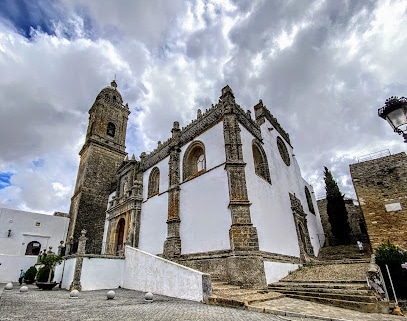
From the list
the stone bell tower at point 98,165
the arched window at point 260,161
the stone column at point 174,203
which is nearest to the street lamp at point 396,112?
the arched window at point 260,161

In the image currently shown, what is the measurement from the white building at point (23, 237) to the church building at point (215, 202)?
2.80 meters

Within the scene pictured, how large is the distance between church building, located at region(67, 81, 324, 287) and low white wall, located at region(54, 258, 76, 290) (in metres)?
3.57

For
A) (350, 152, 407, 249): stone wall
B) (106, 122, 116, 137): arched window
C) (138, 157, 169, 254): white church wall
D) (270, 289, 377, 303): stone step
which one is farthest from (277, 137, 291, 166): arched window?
(106, 122, 116, 137): arched window

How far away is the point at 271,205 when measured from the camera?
39.8 feet

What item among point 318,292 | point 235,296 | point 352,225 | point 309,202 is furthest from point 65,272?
point 352,225

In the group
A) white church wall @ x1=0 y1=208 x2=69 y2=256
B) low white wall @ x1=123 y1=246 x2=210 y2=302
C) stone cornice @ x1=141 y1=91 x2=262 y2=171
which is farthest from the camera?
white church wall @ x1=0 y1=208 x2=69 y2=256

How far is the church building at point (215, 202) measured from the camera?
32.7 feet

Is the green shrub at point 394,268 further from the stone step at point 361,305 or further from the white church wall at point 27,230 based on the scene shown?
the white church wall at point 27,230

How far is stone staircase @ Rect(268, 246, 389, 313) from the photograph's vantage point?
6.22 m

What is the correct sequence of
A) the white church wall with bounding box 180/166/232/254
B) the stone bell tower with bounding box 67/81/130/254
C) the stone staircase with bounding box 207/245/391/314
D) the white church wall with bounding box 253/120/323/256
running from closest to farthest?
the stone staircase with bounding box 207/245/391/314, the white church wall with bounding box 180/166/232/254, the white church wall with bounding box 253/120/323/256, the stone bell tower with bounding box 67/81/130/254

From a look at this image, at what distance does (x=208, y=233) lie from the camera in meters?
10.8

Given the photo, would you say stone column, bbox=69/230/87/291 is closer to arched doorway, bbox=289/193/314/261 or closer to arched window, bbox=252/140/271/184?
arched window, bbox=252/140/271/184

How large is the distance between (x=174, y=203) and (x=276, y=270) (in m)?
6.15

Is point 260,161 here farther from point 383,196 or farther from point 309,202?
point 309,202
